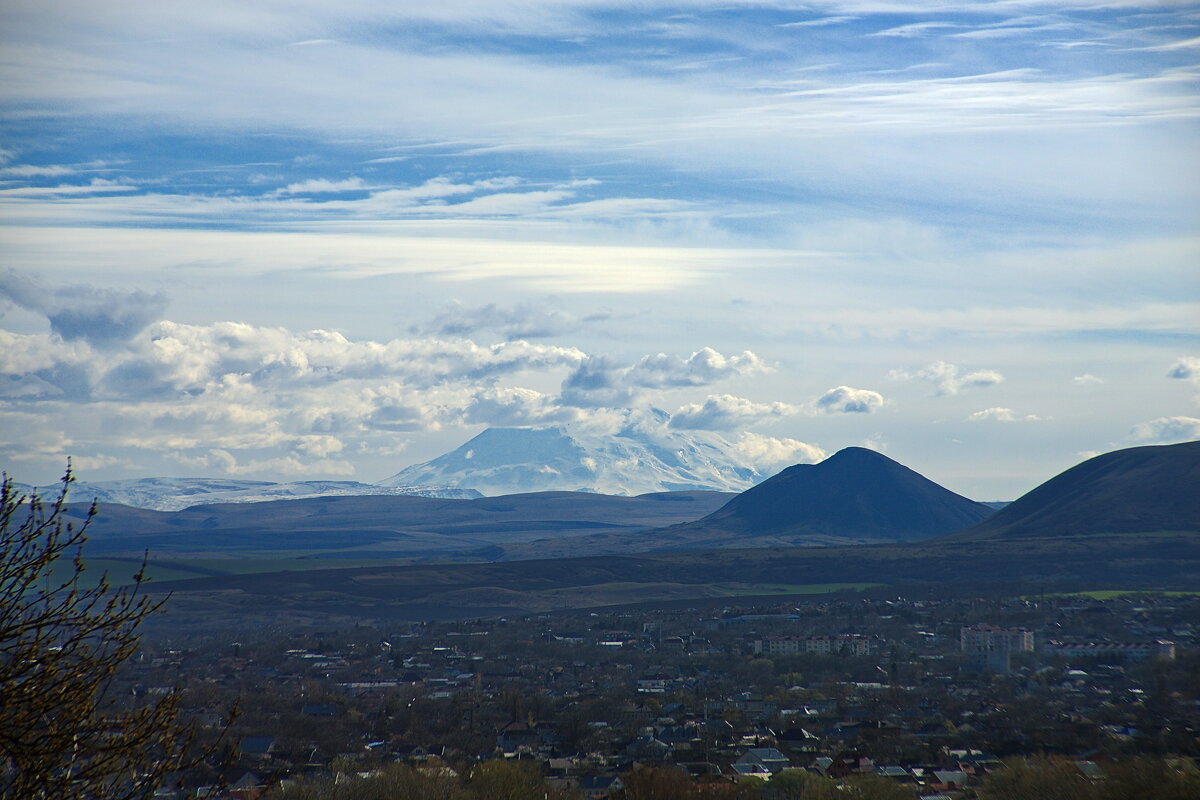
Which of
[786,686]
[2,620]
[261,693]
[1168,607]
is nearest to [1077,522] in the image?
[1168,607]

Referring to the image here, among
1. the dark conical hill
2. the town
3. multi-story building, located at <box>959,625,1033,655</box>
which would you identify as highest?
the dark conical hill

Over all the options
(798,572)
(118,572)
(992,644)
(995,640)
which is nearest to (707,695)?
(992,644)

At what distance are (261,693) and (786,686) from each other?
29.4m

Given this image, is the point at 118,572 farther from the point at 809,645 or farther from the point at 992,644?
the point at 992,644

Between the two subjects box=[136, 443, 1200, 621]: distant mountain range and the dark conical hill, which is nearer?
box=[136, 443, 1200, 621]: distant mountain range

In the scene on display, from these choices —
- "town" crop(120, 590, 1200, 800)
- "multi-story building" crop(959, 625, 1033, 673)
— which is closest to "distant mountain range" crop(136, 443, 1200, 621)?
"town" crop(120, 590, 1200, 800)

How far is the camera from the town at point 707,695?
42781mm

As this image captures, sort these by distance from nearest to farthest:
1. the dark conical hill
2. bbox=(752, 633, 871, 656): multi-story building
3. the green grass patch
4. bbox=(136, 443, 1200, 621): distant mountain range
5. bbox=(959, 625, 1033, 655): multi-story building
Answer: bbox=(959, 625, 1033, 655): multi-story building
bbox=(752, 633, 871, 656): multi-story building
bbox=(136, 443, 1200, 621): distant mountain range
the green grass patch
the dark conical hill

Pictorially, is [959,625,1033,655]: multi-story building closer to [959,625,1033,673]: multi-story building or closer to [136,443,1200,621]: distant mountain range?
[959,625,1033,673]: multi-story building

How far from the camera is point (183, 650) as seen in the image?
102062mm

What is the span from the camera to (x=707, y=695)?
70000 mm

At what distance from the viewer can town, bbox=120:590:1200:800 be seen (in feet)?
140

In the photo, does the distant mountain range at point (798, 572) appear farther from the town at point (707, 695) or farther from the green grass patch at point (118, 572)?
the town at point (707, 695)

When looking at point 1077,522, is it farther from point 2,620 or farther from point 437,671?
point 2,620
